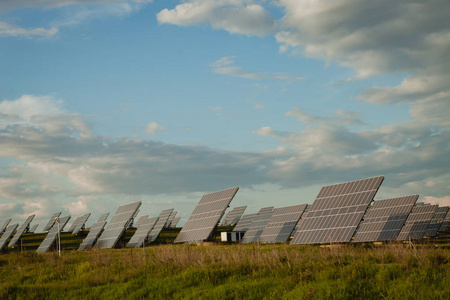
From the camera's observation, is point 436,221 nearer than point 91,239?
No

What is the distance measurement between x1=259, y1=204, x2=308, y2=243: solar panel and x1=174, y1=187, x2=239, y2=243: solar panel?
230 inches

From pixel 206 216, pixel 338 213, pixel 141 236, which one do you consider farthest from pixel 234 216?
pixel 338 213

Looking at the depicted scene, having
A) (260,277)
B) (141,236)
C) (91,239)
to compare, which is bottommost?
(260,277)

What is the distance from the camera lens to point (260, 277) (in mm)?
18016

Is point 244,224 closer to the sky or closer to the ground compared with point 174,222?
closer to the ground

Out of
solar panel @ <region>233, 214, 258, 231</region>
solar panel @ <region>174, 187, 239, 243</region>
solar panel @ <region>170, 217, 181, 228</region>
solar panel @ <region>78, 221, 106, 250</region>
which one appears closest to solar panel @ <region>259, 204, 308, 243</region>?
solar panel @ <region>174, 187, 239, 243</region>

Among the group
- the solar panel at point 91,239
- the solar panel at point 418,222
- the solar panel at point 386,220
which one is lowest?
the solar panel at point 418,222

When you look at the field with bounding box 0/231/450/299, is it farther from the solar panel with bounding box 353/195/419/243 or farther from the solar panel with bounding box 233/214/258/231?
the solar panel with bounding box 233/214/258/231

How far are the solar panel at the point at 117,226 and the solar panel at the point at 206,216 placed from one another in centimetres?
524

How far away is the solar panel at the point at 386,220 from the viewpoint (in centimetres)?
3581

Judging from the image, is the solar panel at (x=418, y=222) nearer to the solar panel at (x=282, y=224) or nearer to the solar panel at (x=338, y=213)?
the solar panel at (x=282, y=224)

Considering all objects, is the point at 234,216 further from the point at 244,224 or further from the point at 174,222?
the point at 244,224

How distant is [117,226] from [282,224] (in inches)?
639

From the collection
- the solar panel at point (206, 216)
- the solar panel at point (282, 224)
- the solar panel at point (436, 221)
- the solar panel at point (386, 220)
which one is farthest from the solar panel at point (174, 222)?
the solar panel at point (386, 220)
